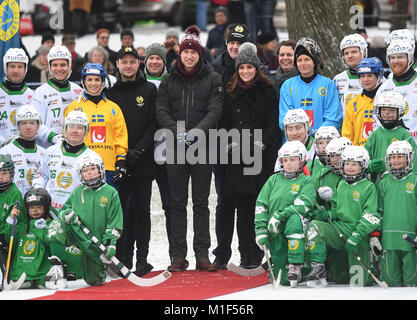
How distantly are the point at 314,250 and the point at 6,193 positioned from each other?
282cm

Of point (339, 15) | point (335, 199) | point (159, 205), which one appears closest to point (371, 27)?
point (339, 15)

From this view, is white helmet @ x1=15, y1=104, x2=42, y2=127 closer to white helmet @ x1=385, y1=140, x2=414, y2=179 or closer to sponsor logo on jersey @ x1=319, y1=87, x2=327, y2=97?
sponsor logo on jersey @ x1=319, y1=87, x2=327, y2=97

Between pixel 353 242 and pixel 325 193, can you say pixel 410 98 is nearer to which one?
pixel 325 193

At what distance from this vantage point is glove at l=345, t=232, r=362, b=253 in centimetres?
968

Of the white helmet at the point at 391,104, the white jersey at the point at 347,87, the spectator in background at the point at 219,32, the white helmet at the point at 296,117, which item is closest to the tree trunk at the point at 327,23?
the spectator in background at the point at 219,32

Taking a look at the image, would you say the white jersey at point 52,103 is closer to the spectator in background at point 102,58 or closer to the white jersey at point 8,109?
the white jersey at point 8,109

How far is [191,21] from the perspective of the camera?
23094mm

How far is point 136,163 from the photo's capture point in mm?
10984

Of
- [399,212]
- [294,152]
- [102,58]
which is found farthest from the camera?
[102,58]

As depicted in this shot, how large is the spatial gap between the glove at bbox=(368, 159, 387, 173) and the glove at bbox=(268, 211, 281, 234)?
0.98 metres

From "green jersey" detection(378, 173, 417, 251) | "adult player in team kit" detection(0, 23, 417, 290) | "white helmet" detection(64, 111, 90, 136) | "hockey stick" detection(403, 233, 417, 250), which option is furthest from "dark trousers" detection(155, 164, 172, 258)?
"hockey stick" detection(403, 233, 417, 250)

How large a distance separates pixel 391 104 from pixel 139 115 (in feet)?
8.41

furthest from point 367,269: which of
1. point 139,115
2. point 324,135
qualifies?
point 139,115

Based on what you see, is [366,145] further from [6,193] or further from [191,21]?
[191,21]
